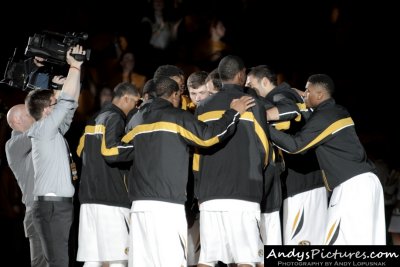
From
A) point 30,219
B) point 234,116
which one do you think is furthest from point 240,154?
point 30,219

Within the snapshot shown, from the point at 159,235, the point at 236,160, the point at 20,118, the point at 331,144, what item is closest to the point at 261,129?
the point at 236,160

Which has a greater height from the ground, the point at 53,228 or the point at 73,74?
the point at 73,74

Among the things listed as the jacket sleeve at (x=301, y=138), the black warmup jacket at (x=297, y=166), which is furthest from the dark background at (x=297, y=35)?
the jacket sleeve at (x=301, y=138)

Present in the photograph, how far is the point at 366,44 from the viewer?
41.4 feet

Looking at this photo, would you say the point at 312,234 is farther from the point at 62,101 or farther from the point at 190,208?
the point at 62,101

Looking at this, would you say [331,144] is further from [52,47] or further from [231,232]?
[52,47]

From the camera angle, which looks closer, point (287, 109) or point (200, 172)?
point (200, 172)

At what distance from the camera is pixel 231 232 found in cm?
694

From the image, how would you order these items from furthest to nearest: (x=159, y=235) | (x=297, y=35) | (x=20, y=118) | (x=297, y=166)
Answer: (x=297, y=35) < (x=297, y=166) < (x=20, y=118) < (x=159, y=235)

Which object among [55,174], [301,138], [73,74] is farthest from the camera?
[301,138]

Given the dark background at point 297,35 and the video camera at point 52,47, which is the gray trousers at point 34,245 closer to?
the video camera at point 52,47

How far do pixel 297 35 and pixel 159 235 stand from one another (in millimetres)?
6660

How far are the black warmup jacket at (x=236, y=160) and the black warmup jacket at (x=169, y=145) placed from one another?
199mm

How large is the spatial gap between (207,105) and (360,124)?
5.18 m
